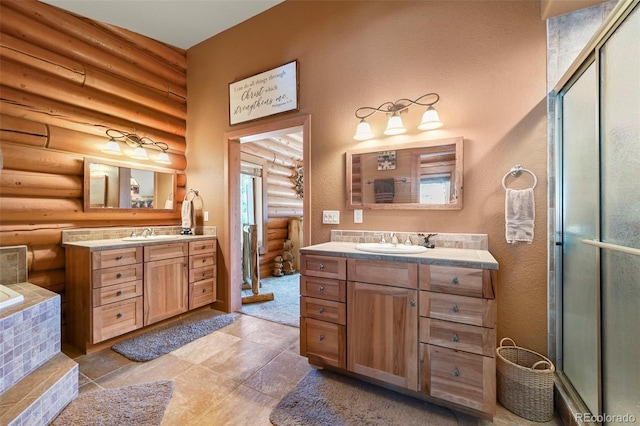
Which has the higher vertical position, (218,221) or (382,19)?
(382,19)

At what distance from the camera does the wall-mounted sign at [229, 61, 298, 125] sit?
2.89 metres

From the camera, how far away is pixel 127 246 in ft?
8.52

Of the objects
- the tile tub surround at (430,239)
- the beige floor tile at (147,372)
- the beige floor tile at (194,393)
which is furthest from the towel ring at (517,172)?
the beige floor tile at (147,372)

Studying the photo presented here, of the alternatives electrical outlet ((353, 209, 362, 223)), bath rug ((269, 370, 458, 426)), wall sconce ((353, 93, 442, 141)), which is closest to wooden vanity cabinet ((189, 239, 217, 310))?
bath rug ((269, 370, 458, 426))

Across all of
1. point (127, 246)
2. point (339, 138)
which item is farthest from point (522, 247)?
point (127, 246)

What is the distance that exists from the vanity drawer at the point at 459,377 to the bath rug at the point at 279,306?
5.47ft

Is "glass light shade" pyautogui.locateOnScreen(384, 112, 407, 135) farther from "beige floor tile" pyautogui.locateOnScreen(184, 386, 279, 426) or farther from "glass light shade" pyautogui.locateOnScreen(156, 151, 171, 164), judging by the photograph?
"glass light shade" pyautogui.locateOnScreen(156, 151, 171, 164)

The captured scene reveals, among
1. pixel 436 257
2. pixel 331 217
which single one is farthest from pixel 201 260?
pixel 436 257

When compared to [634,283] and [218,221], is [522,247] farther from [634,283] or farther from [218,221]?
[218,221]

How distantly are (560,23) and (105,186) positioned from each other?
175 inches

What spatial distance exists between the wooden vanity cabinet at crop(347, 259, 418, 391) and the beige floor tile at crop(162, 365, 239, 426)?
966 mm

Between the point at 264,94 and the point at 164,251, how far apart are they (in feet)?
6.93

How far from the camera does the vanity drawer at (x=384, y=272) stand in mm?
1757

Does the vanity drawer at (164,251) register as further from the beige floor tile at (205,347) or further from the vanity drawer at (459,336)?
the vanity drawer at (459,336)
